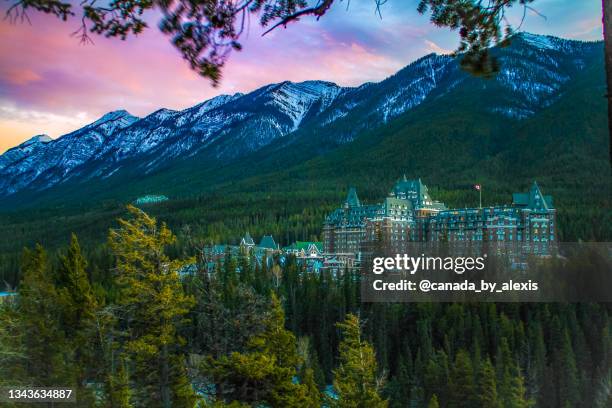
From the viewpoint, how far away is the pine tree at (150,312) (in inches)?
711

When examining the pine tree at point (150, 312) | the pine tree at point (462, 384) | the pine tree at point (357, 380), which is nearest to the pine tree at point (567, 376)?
the pine tree at point (462, 384)

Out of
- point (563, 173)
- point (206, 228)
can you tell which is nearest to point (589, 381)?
point (206, 228)

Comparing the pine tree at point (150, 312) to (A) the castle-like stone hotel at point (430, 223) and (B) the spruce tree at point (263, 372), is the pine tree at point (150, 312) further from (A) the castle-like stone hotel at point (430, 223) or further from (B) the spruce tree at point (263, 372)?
(A) the castle-like stone hotel at point (430, 223)

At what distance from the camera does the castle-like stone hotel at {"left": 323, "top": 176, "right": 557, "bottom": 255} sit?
106m

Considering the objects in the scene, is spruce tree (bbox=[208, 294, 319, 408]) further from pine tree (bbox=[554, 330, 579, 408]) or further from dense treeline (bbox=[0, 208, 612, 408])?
pine tree (bbox=[554, 330, 579, 408])

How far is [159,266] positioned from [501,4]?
14.2 m

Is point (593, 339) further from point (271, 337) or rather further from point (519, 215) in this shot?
point (519, 215)

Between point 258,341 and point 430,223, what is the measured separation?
347 ft

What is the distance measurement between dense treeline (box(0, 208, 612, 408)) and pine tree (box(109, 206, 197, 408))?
4 centimetres

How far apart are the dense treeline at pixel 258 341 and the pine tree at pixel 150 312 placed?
42 millimetres

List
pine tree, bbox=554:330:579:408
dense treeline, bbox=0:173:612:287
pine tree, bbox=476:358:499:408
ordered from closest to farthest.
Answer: pine tree, bbox=476:358:499:408
pine tree, bbox=554:330:579:408
dense treeline, bbox=0:173:612:287

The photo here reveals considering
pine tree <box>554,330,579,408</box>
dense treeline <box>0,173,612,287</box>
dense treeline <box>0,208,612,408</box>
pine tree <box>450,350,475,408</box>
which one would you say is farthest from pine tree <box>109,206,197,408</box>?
dense treeline <box>0,173,612,287</box>

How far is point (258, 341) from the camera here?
17.9 meters

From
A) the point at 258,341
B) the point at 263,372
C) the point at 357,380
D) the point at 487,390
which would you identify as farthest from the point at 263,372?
the point at 487,390
